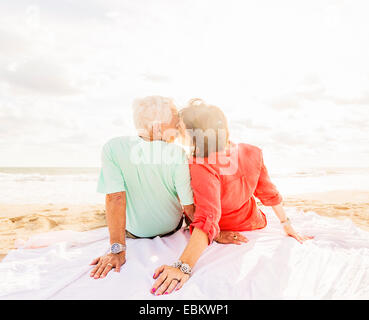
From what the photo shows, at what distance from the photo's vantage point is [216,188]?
2129mm

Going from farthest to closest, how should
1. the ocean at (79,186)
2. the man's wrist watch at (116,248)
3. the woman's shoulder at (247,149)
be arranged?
the ocean at (79,186), the woman's shoulder at (247,149), the man's wrist watch at (116,248)

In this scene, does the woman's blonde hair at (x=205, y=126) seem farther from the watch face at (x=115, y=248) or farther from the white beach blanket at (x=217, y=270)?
the watch face at (x=115, y=248)

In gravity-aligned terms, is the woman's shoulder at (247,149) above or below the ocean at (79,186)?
above

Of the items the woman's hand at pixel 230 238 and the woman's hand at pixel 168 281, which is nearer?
the woman's hand at pixel 168 281

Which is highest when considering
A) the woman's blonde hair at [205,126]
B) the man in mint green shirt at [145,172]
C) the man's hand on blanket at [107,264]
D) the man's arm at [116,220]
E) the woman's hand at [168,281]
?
the woman's blonde hair at [205,126]

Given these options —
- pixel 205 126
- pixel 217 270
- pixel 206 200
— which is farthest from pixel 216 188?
pixel 217 270

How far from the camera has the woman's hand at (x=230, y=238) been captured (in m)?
2.46

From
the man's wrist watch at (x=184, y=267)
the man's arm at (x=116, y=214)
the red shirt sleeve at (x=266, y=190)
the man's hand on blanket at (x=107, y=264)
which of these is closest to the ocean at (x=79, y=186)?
the man's arm at (x=116, y=214)

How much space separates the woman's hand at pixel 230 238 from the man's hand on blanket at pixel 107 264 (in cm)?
83

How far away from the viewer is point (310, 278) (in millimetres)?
1967

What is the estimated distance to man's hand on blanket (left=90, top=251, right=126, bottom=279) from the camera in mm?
1988

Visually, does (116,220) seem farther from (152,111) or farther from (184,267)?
(152,111)
